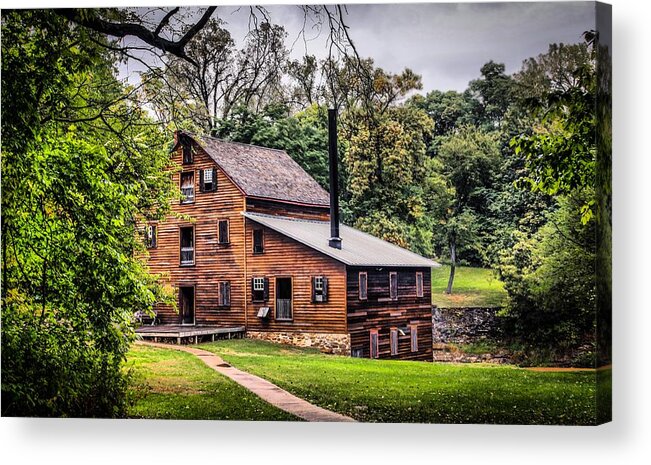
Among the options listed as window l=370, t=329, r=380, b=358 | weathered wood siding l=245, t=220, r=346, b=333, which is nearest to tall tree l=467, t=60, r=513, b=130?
weathered wood siding l=245, t=220, r=346, b=333

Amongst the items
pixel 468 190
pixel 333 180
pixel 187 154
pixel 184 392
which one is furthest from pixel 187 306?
pixel 468 190

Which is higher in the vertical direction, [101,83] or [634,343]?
[101,83]

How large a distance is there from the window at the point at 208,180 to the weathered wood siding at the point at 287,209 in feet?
1.30

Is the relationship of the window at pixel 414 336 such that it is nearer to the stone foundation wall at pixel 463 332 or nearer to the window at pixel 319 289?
the stone foundation wall at pixel 463 332

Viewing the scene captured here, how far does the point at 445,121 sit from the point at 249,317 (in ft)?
9.31

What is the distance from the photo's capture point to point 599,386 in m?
9.04

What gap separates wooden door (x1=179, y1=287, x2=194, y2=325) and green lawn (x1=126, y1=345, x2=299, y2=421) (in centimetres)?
38

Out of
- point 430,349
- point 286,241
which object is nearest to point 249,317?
point 286,241

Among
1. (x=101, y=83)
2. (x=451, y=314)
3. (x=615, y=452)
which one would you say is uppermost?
(x=101, y=83)

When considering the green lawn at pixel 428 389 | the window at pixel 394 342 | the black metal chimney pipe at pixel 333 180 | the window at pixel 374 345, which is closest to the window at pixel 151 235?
the green lawn at pixel 428 389

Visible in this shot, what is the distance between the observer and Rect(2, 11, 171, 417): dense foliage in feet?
32.4

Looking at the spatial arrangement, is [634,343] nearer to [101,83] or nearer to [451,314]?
[451,314]

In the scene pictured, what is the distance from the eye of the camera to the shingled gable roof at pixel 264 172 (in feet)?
33.2

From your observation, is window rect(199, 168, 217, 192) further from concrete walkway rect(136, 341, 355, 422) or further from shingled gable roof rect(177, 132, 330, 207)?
concrete walkway rect(136, 341, 355, 422)
